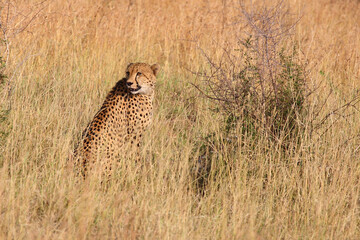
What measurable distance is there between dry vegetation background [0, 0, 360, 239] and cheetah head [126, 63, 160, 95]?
35 centimetres

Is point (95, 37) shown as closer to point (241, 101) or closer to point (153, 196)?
point (241, 101)

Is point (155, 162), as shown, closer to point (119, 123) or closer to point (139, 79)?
point (119, 123)

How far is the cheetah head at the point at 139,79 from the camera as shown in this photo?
393 cm

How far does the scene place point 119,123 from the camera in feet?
12.6

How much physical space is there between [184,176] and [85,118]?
49.3 inches

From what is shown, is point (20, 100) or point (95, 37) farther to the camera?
point (95, 37)

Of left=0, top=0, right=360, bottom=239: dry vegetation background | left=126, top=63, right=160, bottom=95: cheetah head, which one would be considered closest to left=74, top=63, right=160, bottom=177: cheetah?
left=126, top=63, right=160, bottom=95: cheetah head

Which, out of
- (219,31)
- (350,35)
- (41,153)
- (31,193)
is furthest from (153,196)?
(350,35)

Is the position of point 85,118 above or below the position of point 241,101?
below

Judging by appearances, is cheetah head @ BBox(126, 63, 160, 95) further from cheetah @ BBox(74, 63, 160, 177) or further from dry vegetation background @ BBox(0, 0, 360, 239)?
dry vegetation background @ BBox(0, 0, 360, 239)

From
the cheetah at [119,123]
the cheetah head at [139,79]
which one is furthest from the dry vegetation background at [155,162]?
A: the cheetah head at [139,79]

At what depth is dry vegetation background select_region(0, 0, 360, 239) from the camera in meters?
2.83

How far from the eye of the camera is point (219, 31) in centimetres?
638

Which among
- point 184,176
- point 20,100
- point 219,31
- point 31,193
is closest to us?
point 31,193
